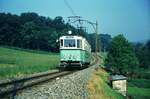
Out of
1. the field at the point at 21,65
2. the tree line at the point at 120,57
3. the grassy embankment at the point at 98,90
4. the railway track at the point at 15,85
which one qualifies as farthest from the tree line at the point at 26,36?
the railway track at the point at 15,85

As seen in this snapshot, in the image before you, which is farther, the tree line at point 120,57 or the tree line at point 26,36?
the tree line at point 26,36

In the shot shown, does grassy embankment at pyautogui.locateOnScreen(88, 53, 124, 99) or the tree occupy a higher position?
the tree

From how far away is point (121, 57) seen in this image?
70188mm

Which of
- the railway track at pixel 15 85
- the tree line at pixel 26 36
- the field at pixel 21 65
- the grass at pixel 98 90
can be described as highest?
the tree line at pixel 26 36

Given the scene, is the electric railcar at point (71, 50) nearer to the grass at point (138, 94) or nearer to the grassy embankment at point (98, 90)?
the grassy embankment at point (98, 90)

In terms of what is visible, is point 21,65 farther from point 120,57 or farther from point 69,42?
point 120,57

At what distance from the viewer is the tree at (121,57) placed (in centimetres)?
6865

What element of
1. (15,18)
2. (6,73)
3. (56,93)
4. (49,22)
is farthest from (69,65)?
(49,22)

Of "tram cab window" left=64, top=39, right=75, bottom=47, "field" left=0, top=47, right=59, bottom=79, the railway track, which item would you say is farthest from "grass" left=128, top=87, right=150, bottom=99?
the railway track

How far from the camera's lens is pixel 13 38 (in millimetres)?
103938

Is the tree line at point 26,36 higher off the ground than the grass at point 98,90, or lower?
higher

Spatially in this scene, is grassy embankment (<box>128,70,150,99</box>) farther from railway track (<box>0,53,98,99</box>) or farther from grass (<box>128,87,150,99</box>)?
railway track (<box>0,53,98,99</box>)

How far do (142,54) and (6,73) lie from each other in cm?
9914

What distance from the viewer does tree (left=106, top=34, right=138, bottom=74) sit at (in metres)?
68.7
